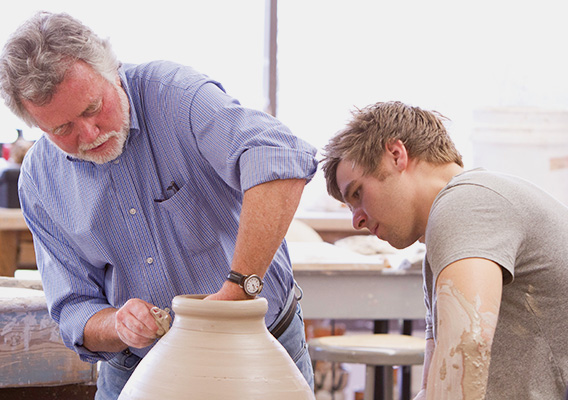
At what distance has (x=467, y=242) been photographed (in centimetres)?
116

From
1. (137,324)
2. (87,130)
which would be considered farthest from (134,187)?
(137,324)

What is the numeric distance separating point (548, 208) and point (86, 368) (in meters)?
1.28

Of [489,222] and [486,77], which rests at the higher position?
[489,222]

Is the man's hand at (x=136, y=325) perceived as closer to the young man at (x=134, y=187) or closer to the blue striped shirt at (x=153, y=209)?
the young man at (x=134, y=187)

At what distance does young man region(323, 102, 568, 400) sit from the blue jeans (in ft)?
1.00

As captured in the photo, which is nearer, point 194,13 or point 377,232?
point 377,232

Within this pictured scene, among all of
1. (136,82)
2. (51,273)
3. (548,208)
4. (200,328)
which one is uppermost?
(136,82)

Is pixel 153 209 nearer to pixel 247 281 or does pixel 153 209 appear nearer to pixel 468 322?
pixel 247 281

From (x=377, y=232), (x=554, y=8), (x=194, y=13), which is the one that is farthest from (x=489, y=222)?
(x=554, y=8)

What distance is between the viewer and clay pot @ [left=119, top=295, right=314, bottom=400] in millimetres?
1176

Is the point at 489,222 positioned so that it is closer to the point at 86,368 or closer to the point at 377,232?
the point at 377,232

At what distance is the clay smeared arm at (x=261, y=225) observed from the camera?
1.37 metres

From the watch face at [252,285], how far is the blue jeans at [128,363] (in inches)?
15.2

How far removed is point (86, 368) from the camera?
1999 millimetres
